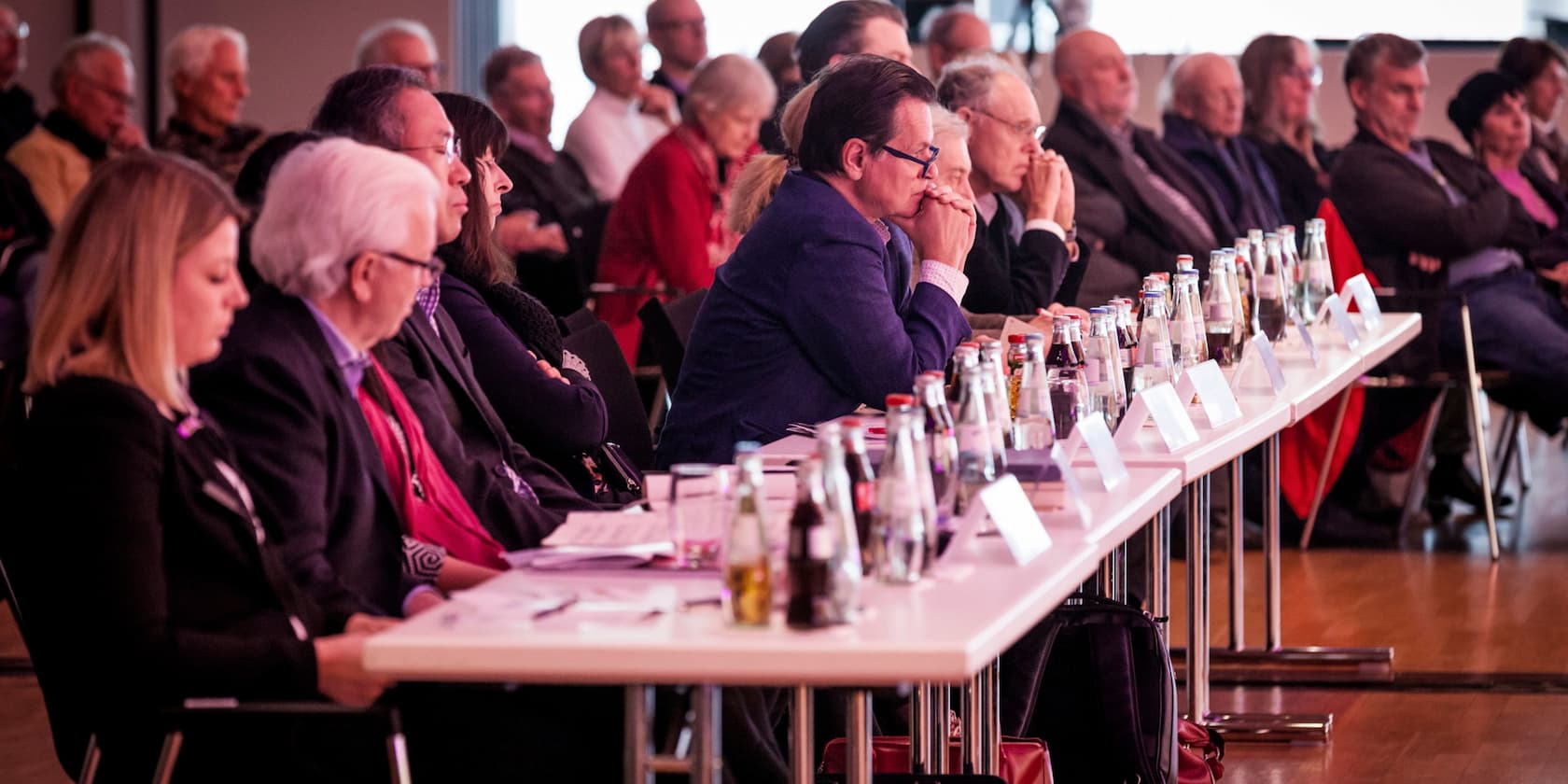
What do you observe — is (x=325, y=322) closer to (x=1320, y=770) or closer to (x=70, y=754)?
(x=70, y=754)

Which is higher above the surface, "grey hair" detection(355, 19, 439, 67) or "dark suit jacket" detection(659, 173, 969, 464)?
"grey hair" detection(355, 19, 439, 67)

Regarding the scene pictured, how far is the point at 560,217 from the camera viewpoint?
6977 millimetres

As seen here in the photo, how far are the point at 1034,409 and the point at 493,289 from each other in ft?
3.72

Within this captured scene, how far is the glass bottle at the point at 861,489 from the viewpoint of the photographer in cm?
227

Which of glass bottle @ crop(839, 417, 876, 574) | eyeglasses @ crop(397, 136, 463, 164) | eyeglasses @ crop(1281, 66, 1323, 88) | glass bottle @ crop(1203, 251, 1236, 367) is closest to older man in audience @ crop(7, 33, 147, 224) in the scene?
eyeglasses @ crop(1281, 66, 1323, 88)

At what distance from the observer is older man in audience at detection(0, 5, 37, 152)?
7574 millimetres

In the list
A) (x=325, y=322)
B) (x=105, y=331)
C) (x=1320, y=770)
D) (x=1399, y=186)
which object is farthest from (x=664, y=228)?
(x=105, y=331)

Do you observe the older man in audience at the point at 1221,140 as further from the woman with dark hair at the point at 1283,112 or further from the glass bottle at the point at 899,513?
→ the glass bottle at the point at 899,513

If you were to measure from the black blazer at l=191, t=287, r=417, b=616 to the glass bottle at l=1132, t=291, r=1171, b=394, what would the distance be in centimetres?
160

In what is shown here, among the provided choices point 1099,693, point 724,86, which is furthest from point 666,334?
point 724,86

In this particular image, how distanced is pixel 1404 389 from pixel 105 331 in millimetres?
4905

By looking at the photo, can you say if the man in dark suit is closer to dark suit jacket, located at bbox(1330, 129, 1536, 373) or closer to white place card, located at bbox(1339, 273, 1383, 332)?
dark suit jacket, located at bbox(1330, 129, 1536, 373)

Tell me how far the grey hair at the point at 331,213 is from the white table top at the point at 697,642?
1.66 ft

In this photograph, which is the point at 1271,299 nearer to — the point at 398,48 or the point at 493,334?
the point at 493,334
